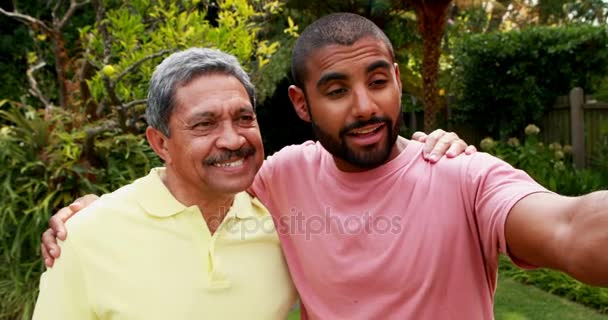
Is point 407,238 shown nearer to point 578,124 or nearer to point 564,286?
point 564,286

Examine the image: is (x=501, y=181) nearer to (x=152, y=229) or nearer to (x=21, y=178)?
(x=152, y=229)

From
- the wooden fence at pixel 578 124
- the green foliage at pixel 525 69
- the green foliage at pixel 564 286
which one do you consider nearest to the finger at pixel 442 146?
the green foliage at pixel 564 286

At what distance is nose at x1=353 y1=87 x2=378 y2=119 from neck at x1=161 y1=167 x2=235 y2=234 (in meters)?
0.64

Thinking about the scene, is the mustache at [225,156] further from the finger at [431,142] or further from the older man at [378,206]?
the finger at [431,142]

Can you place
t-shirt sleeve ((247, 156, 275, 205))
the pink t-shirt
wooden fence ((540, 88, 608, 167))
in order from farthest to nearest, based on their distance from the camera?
wooden fence ((540, 88, 608, 167)) → t-shirt sleeve ((247, 156, 275, 205)) → the pink t-shirt

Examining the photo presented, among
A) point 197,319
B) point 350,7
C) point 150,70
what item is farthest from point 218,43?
point 350,7

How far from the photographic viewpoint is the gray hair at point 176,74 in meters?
2.31

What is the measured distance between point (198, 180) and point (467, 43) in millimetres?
11941

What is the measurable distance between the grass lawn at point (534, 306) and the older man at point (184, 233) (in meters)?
3.30

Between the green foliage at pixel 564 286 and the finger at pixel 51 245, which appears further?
the green foliage at pixel 564 286

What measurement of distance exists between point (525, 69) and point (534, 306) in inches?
277

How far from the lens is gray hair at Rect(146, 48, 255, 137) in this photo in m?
2.31

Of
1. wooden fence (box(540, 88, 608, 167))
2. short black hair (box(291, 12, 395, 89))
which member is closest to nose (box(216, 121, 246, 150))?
short black hair (box(291, 12, 395, 89))

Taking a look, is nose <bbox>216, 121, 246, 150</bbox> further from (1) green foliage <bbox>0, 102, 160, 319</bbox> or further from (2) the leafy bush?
(2) the leafy bush
